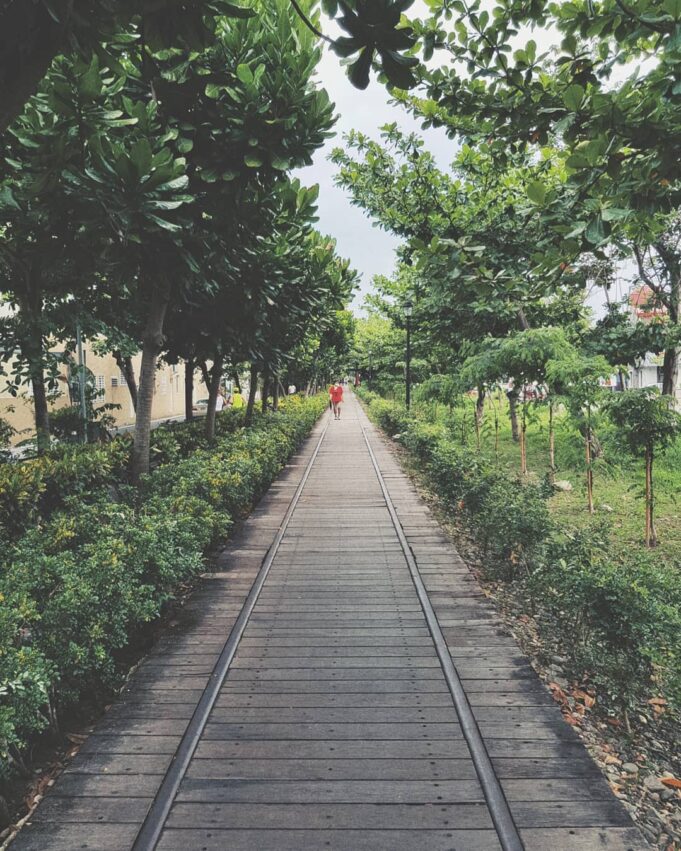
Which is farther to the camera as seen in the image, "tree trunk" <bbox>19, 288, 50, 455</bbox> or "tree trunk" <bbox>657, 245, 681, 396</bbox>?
"tree trunk" <bbox>657, 245, 681, 396</bbox>

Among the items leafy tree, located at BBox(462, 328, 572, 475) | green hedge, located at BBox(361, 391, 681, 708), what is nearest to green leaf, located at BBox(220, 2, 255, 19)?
green hedge, located at BBox(361, 391, 681, 708)

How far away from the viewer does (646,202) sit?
3.17 metres

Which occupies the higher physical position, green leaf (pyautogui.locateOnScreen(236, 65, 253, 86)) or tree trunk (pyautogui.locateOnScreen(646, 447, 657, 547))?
green leaf (pyautogui.locateOnScreen(236, 65, 253, 86))

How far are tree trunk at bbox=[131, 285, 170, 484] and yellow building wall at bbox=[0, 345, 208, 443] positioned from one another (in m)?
10.3

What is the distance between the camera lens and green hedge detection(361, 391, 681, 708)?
3256 millimetres

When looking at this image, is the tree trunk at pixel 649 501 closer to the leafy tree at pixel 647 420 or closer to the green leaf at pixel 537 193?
the leafy tree at pixel 647 420

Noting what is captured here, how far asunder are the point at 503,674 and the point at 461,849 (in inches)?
64.0

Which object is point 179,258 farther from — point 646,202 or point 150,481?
point 646,202

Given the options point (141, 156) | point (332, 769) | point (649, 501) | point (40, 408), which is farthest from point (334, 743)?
point (40, 408)

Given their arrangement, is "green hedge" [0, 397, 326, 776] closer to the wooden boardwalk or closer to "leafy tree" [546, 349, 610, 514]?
the wooden boardwalk

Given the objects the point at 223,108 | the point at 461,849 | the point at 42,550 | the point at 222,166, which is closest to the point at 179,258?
the point at 222,166

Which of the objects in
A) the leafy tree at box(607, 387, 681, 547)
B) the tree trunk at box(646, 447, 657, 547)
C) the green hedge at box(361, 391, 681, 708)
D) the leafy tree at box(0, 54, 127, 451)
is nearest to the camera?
the green hedge at box(361, 391, 681, 708)

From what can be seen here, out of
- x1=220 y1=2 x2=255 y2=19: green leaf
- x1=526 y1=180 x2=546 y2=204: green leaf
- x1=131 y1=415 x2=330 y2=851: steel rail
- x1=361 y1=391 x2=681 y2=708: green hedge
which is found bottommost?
x1=131 y1=415 x2=330 y2=851: steel rail

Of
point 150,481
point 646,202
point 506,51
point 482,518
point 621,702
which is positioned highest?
point 506,51
